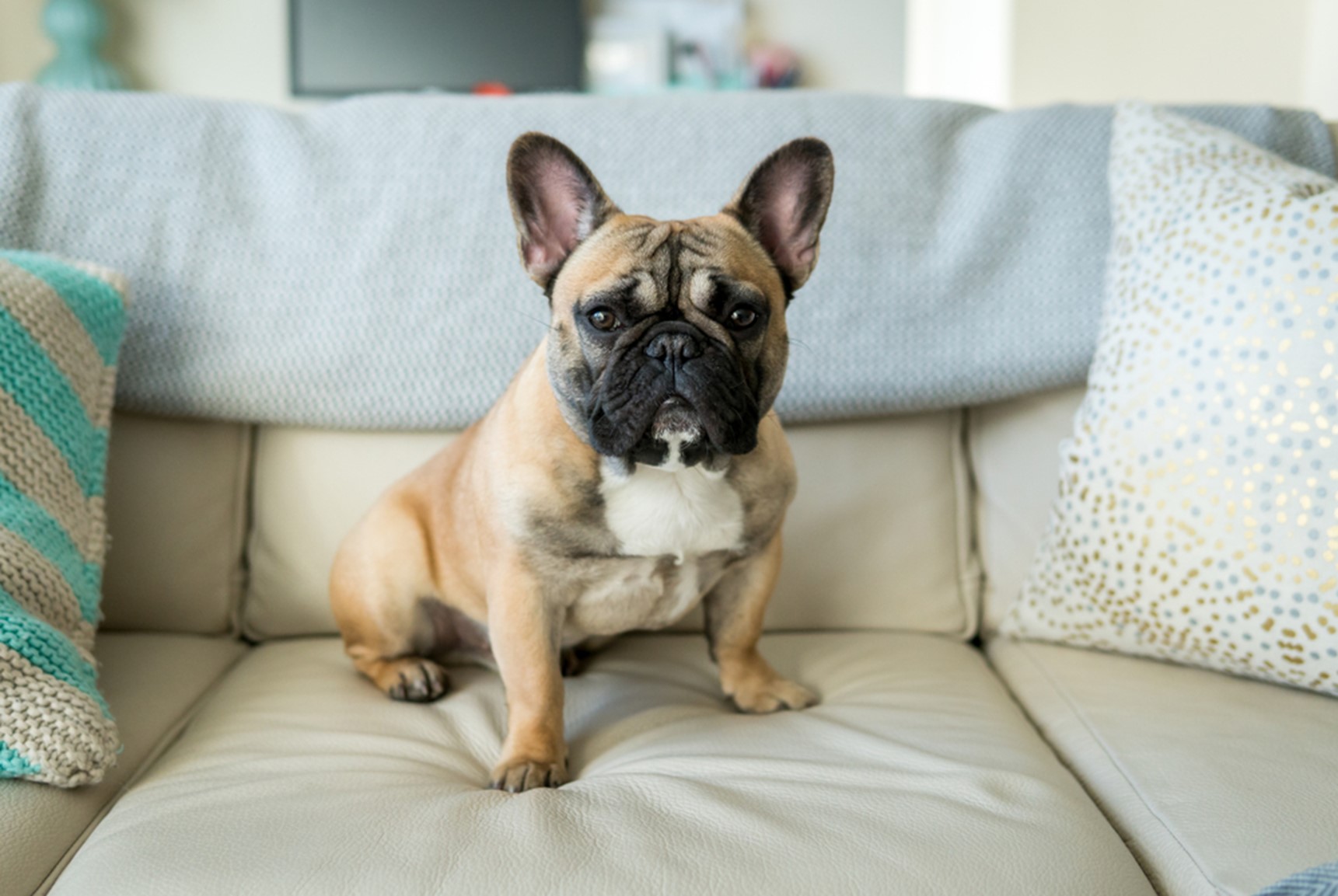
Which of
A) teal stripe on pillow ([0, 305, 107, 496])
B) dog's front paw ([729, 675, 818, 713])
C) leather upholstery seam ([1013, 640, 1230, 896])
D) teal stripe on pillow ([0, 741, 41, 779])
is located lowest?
dog's front paw ([729, 675, 818, 713])

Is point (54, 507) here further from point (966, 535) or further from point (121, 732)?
point (966, 535)

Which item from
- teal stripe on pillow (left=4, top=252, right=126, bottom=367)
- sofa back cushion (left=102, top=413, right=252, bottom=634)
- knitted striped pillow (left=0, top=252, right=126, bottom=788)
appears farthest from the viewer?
sofa back cushion (left=102, top=413, right=252, bottom=634)

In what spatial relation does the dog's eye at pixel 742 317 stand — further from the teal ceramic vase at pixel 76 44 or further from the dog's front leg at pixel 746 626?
the teal ceramic vase at pixel 76 44

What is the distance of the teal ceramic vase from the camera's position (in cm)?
409

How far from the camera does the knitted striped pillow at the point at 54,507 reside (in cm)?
104

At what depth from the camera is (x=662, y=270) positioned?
1.19 meters

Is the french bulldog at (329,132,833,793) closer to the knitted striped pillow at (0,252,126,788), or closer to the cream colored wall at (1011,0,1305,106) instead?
the knitted striped pillow at (0,252,126,788)

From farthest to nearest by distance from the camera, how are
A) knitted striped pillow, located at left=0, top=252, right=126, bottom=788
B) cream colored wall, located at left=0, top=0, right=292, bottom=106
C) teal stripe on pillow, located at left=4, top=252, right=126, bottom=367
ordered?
cream colored wall, located at left=0, top=0, right=292, bottom=106 < teal stripe on pillow, located at left=4, top=252, right=126, bottom=367 < knitted striped pillow, located at left=0, top=252, right=126, bottom=788

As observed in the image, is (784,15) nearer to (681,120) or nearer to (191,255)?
(681,120)

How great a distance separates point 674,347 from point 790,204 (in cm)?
27

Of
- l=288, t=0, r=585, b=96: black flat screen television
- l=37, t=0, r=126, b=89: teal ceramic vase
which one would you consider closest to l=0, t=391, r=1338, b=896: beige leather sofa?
l=288, t=0, r=585, b=96: black flat screen television

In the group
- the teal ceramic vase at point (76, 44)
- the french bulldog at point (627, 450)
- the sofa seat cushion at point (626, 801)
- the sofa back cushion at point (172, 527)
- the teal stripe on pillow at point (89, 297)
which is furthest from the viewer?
the teal ceramic vase at point (76, 44)

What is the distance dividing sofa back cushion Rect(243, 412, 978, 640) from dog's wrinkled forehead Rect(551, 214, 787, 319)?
1.47ft

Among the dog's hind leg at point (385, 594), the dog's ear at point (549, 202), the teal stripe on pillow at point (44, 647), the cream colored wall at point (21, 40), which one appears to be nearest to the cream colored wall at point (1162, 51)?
the dog's ear at point (549, 202)
